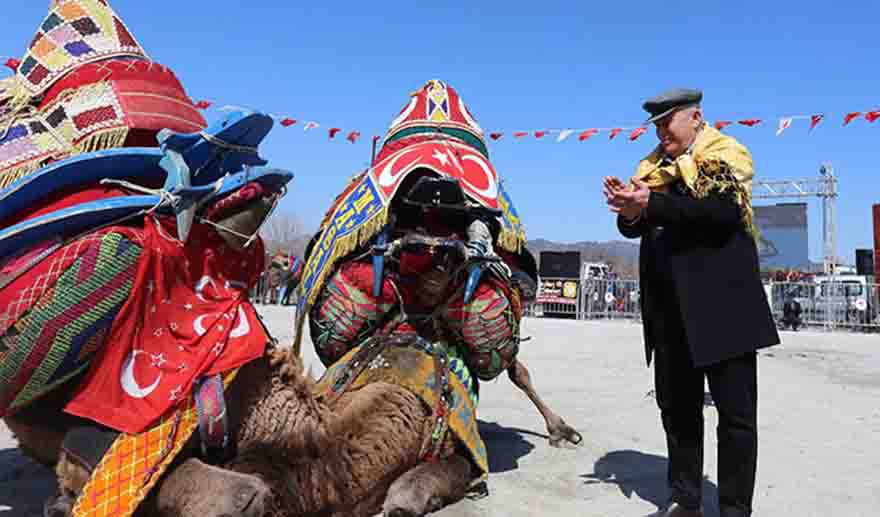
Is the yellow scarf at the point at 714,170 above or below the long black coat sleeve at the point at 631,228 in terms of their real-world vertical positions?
above

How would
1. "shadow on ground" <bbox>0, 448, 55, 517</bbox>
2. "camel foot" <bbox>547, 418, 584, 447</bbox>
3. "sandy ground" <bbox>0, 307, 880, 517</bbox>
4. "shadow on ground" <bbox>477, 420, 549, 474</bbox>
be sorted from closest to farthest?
"shadow on ground" <bbox>0, 448, 55, 517</bbox>
"sandy ground" <bbox>0, 307, 880, 517</bbox>
"shadow on ground" <bbox>477, 420, 549, 474</bbox>
"camel foot" <bbox>547, 418, 584, 447</bbox>

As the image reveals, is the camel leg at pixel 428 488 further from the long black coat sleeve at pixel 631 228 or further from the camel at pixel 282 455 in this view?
the long black coat sleeve at pixel 631 228

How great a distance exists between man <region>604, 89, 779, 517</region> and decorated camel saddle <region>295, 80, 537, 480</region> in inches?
39.6

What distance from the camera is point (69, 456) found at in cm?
222

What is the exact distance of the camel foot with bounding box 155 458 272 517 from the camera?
2.08 m

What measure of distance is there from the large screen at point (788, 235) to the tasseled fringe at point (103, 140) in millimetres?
35268

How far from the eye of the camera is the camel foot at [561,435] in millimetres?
4840

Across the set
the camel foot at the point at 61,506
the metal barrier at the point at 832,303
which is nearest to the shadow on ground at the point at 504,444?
the camel foot at the point at 61,506

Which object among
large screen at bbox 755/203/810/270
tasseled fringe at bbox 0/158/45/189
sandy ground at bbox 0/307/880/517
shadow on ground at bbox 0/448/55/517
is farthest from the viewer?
large screen at bbox 755/203/810/270

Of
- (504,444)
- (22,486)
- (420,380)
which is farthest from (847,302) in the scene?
(22,486)

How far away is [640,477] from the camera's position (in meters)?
3.98

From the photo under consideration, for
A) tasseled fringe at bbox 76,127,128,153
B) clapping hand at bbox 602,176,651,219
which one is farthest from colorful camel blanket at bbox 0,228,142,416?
clapping hand at bbox 602,176,651,219

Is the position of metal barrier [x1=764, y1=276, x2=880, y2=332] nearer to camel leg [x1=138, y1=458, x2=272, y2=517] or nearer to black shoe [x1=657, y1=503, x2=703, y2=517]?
black shoe [x1=657, y1=503, x2=703, y2=517]

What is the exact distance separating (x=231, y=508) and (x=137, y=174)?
3.90 ft
